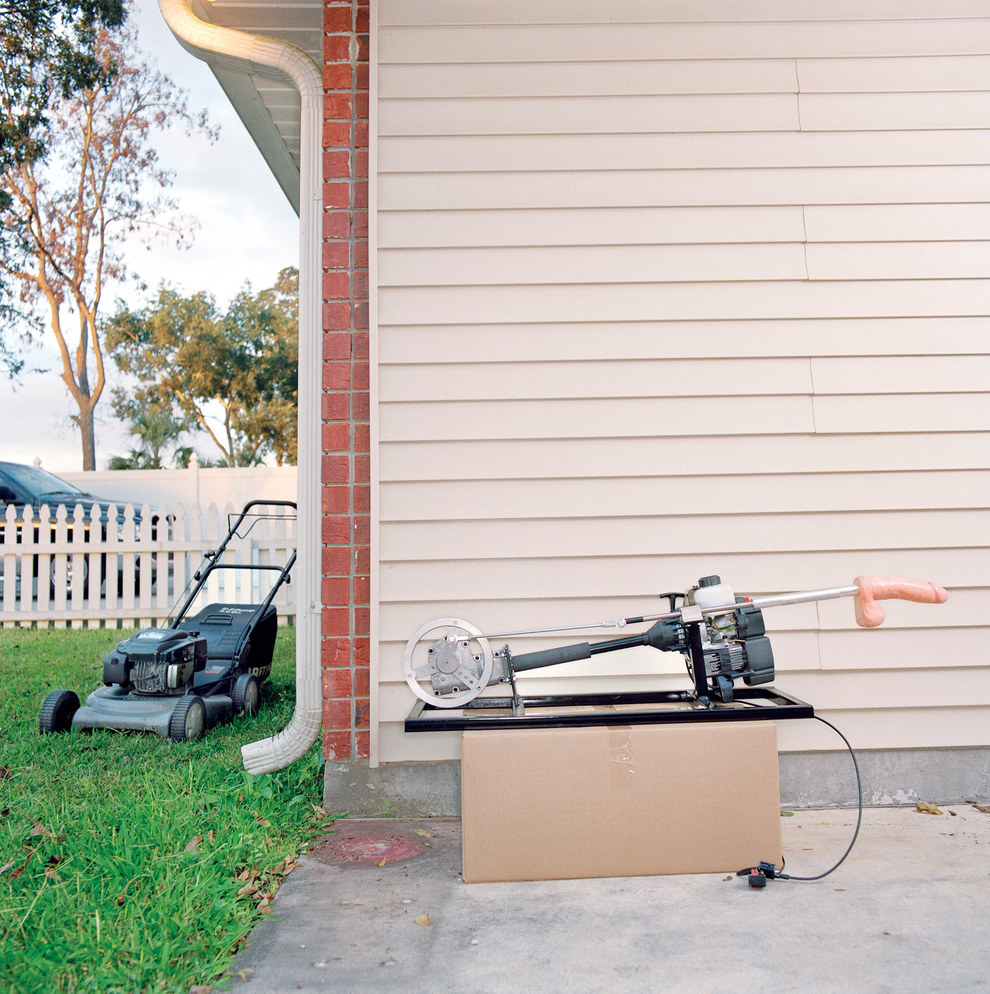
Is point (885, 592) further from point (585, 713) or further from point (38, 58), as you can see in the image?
point (38, 58)

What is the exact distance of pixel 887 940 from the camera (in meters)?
1.99

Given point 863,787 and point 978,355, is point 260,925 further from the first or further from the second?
point 978,355

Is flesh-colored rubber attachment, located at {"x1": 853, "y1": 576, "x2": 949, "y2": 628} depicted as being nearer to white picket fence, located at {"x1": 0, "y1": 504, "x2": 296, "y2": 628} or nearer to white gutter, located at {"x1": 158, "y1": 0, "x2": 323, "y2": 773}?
white gutter, located at {"x1": 158, "y1": 0, "x2": 323, "y2": 773}

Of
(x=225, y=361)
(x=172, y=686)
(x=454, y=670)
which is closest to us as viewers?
(x=454, y=670)

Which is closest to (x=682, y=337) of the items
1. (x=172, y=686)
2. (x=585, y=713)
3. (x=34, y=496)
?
(x=585, y=713)

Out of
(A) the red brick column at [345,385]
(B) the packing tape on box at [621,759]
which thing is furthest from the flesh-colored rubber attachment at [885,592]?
(A) the red brick column at [345,385]

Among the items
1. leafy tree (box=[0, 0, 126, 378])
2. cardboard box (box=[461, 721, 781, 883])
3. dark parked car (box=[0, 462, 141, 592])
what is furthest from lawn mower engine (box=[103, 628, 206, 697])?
leafy tree (box=[0, 0, 126, 378])

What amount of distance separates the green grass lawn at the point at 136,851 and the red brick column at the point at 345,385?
397mm

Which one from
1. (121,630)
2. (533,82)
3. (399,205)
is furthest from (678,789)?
(121,630)

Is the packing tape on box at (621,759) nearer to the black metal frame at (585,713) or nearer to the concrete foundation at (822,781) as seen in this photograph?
the black metal frame at (585,713)

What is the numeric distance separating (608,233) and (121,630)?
6.65m

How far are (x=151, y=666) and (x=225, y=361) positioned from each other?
18137mm

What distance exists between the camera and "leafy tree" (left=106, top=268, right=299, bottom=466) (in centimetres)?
2073

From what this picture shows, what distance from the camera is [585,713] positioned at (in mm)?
2525
